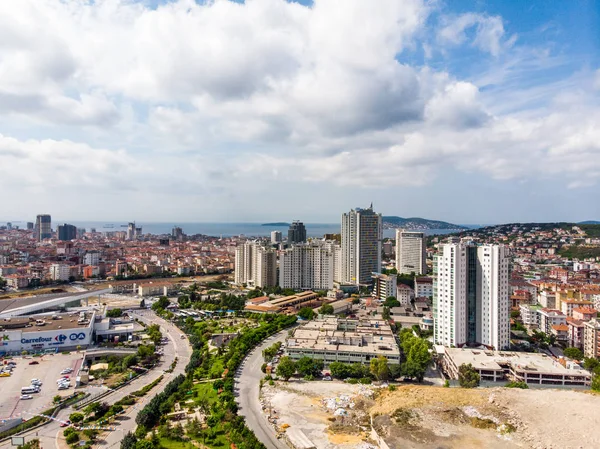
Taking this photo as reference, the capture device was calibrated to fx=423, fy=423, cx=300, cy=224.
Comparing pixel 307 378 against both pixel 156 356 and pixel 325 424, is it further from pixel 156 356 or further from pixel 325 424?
pixel 156 356

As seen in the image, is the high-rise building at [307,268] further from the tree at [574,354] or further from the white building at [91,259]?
the white building at [91,259]

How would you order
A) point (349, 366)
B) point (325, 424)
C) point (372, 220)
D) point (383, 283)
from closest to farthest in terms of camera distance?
point (325, 424) < point (349, 366) < point (383, 283) < point (372, 220)

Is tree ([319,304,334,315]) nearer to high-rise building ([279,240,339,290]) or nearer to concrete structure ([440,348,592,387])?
high-rise building ([279,240,339,290])

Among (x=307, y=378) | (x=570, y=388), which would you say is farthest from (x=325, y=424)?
(x=570, y=388)

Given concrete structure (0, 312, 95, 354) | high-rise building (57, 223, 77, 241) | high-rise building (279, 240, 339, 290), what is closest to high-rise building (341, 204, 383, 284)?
high-rise building (279, 240, 339, 290)

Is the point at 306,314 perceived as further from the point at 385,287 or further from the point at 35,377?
the point at 35,377

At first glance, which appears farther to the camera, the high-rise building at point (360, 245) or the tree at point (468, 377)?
the high-rise building at point (360, 245)

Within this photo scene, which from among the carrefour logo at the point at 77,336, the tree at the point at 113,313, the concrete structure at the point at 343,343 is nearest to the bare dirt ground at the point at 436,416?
the concrete structure at the point at 343,343
